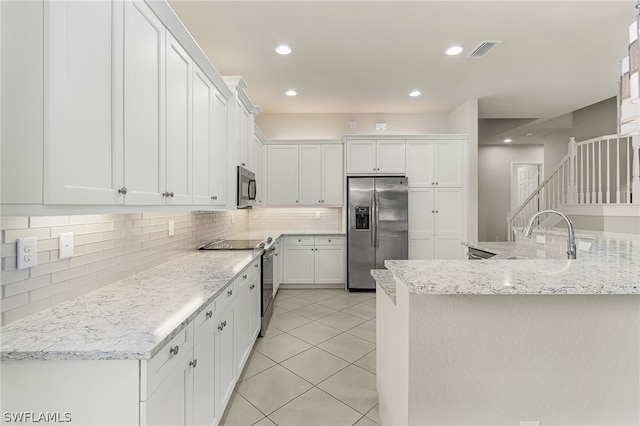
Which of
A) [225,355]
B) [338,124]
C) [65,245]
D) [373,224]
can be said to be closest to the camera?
[65,245]

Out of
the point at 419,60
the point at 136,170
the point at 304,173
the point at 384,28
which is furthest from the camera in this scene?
the point at 304,173

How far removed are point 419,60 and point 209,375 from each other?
3.64m

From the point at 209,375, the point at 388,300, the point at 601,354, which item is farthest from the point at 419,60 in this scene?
the point at 209,375

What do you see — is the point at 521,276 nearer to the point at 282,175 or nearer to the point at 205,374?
the point at 205,374

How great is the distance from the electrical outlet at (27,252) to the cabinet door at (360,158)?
406 centimetres

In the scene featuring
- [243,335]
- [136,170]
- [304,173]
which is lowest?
[243,335]

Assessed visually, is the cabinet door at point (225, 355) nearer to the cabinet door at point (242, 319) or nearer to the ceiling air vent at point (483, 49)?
the cabinet door at point (242, 319)

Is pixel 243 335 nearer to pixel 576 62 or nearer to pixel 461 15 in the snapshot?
pixel 461 15

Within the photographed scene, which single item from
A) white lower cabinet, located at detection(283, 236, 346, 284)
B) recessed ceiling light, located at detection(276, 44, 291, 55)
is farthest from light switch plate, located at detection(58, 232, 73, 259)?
white lower cabinet, located at detection(283, 236, 346, 284)

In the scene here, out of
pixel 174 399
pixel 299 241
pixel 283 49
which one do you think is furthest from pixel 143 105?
pixel 299 241

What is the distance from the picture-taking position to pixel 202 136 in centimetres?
229

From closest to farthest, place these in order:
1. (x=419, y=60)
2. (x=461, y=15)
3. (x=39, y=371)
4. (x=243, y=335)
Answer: (x=39, y=371)
(x=243, y=335)
(x=461, y=15)
(x=419, y=60)

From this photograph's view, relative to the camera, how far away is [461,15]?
8.62 ft

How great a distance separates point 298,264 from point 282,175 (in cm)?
152
